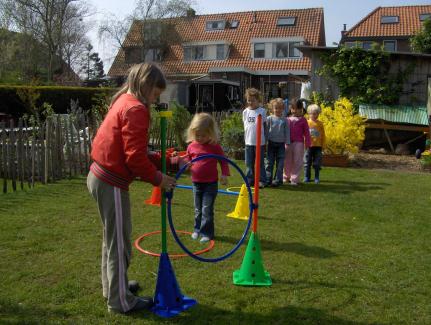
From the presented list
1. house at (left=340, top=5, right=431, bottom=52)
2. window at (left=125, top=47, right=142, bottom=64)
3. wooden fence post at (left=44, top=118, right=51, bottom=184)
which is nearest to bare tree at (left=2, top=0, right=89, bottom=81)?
window at (left=125, top=47, right=142, bottom=64)

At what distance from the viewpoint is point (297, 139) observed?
9.05 meters

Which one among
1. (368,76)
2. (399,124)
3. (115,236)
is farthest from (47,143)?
(399,124)

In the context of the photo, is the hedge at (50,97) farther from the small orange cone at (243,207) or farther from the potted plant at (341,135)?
the small orange cone at (243,207)

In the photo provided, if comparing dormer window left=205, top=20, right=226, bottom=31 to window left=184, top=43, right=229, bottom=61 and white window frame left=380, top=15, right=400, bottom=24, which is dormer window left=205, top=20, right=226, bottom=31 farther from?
white window frame left=380, top=15, right=400, bottom=24

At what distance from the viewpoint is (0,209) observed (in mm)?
6633

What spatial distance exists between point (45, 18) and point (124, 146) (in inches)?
1450

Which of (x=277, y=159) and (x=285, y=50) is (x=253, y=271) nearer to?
(x=277, y=159)

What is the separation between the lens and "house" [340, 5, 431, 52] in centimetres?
3778

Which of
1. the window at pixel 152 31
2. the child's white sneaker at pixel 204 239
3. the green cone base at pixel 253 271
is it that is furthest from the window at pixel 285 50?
the green cone base at pixel 253 271

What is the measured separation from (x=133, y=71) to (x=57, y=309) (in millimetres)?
1943

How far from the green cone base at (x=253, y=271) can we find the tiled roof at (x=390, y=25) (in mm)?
37486

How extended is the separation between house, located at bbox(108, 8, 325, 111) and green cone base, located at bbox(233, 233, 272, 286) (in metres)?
29.2

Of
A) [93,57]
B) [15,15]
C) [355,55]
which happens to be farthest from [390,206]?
[93,57]

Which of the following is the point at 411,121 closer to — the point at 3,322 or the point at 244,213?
the point at 244,213
